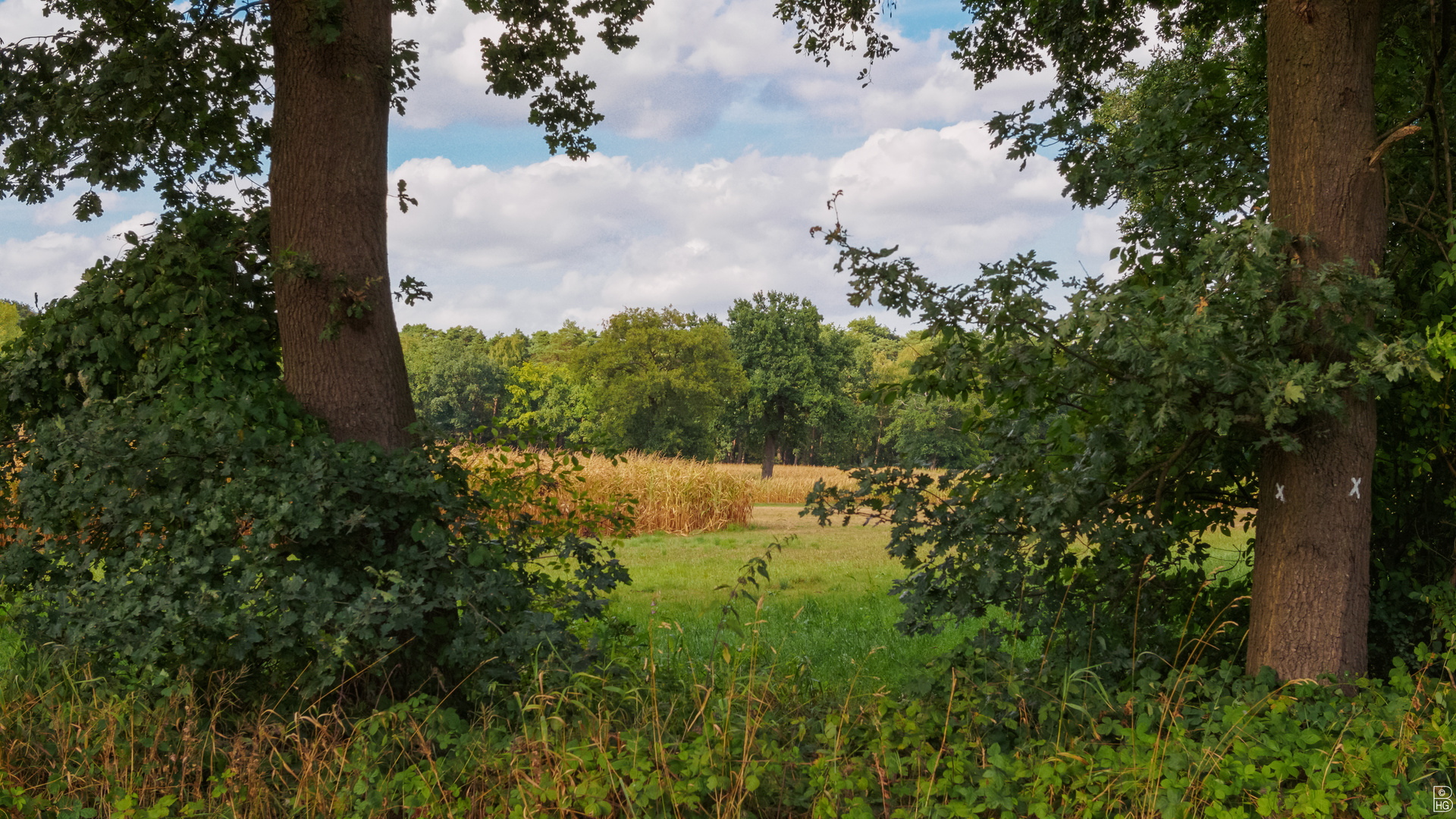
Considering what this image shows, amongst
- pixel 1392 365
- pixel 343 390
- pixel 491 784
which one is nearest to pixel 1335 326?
pixel 1392 365

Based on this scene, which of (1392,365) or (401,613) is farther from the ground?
(1392,365)

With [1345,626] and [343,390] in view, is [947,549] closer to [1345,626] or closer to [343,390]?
[1345,626]

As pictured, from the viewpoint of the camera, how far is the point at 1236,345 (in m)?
4.14

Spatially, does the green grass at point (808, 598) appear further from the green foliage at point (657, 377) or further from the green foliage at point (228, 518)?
the green foliage at point (657, 377)

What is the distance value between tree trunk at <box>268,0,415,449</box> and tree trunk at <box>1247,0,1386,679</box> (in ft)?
15.7

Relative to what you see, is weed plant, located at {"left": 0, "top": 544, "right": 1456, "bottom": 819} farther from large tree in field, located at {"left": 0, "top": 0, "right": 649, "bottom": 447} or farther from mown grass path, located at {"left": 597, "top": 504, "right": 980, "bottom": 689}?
large tree in field, located at {"left": 0, "top": 0, "right": 649, "bottom": 447}

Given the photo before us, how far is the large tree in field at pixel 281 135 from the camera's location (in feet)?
18.1

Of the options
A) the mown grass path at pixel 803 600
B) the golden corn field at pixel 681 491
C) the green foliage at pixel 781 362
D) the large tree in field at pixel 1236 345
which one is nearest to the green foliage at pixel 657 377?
the green foliage at pixel 781 362

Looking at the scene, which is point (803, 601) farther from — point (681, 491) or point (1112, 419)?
point (681, 491)

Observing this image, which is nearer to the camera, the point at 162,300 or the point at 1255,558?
the point at 1255,558

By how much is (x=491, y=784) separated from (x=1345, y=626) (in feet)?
12.8

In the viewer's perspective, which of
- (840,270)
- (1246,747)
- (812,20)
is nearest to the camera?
(1246,747)

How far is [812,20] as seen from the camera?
28.5ft

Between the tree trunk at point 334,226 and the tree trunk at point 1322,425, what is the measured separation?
4777 mm
